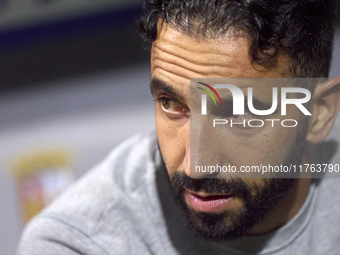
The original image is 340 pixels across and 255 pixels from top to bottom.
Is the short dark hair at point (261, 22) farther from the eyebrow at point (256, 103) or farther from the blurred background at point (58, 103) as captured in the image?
the blurred background at point (58, 103)

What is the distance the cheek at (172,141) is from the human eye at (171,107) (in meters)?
0.02

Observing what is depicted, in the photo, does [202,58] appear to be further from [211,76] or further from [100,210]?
[100,210]

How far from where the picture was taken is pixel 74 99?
1449 millimetres

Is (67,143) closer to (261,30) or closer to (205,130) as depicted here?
(205,130)

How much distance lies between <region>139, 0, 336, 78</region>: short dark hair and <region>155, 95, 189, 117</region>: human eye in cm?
13

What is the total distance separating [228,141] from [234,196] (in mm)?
129

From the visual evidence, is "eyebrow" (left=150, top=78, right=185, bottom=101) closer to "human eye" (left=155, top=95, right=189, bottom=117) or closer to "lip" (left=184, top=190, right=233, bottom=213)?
"human eye" (left=155, top=95, right=189, bottom=117)

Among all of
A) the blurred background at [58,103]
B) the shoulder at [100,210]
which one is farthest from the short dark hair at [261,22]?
the blurred background at [58,103]

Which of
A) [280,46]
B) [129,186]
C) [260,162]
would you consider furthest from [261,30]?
[129,186]

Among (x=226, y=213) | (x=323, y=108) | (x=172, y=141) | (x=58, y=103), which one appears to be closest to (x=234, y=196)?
(x=226, y=213)

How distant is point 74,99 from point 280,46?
0.95 metres

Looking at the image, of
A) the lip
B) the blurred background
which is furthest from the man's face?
the blurred background

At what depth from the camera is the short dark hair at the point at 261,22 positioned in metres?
0.66

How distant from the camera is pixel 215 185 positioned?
29.8 inches
